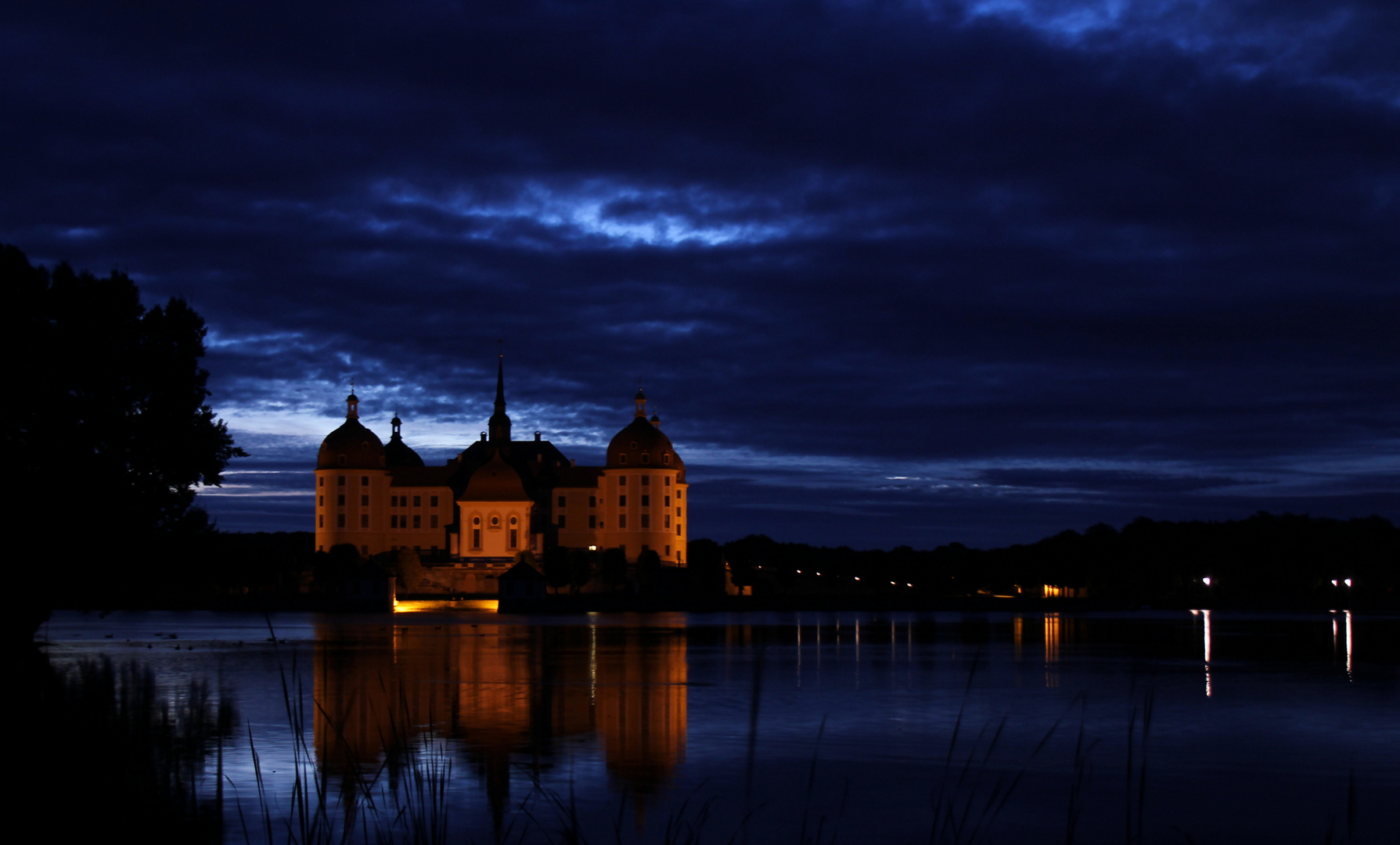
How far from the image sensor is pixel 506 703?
2484 cm

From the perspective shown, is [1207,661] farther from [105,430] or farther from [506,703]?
[105,430]

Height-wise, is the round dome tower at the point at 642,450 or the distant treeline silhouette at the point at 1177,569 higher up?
the round dome tower at the point at 642,450

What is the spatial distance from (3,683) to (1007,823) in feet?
65.1

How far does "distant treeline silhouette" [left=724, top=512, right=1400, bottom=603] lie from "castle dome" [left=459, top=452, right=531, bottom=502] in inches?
845

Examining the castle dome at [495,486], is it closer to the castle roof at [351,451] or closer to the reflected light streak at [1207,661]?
the castle roof at [351,451]

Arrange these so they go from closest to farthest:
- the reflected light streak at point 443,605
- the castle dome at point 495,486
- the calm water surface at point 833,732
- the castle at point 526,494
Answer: the calm water surface at point 833,732 < the reflected light streak at point 443,605 < the castle dome at point 495,486 < the castle at point 526,494

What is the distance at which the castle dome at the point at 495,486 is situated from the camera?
134750mm

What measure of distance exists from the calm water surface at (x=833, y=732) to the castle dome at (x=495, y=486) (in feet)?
283

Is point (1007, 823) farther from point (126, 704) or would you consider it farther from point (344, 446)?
point (344, 446)

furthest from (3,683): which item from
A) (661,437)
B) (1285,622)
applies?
(661,437)

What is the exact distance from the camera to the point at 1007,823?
46.5ft

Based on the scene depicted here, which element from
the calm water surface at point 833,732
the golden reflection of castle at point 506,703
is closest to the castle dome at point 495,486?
the golden reflection of castle at point 506,703

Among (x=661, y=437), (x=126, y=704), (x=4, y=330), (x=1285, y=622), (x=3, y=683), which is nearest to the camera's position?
(x=126, y=704)

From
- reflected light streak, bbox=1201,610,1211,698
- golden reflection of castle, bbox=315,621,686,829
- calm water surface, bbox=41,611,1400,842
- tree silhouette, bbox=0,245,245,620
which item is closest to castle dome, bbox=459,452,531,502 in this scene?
reflected light streak, bbox=1201,610,1211,698
